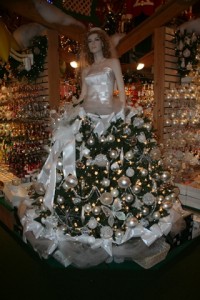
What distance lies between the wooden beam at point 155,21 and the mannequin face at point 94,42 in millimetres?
1324

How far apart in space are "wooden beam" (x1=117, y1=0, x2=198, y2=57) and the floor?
279 centimetres

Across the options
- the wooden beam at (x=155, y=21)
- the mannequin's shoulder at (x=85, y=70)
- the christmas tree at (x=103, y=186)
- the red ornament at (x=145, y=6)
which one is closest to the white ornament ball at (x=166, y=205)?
the christmas tree at (x=103, y=186)

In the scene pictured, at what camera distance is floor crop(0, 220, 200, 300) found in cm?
184

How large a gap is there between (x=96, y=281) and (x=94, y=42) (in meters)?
2.10

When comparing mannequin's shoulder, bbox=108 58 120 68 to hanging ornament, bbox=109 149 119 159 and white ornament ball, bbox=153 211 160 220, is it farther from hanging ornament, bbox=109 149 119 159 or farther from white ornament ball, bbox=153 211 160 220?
white ornament ball, bbox=153 211 160 220

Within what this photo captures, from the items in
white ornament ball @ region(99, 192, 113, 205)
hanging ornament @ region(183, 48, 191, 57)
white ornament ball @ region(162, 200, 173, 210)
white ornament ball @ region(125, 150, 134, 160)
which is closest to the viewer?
white ornament ball @ region(99, 192, 113, 205)

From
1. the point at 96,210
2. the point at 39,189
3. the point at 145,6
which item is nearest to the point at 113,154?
the point at 96,210

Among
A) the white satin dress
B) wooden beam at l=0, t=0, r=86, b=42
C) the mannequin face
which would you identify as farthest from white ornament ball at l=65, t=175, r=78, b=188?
wooden beam at l=0, t=0, r=86, b=42

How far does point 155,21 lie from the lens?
11.6ft

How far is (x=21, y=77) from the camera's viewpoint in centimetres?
429

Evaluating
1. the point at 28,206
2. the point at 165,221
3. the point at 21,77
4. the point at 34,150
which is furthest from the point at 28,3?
the point at 165,221

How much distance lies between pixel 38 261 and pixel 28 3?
3019mm

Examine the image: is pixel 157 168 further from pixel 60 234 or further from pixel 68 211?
pixel 60 234

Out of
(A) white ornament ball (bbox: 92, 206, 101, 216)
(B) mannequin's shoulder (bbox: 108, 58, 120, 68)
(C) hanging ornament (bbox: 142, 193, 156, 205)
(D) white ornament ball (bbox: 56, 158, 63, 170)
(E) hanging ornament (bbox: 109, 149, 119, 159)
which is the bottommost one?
(A) white ornament ball (bbox: 92, 206, 101, 216)
